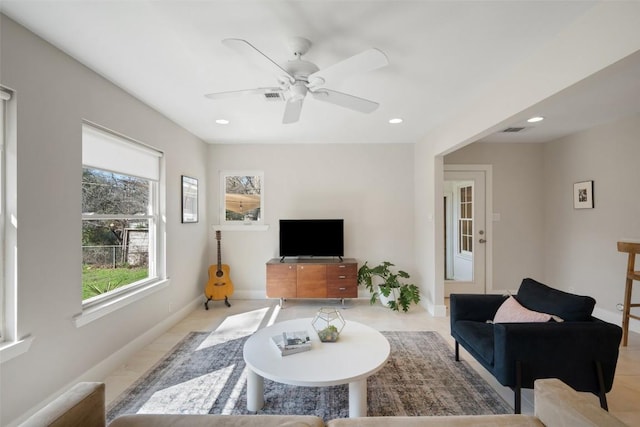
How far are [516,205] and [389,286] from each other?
2.40 m

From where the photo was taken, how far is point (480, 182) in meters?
4.51

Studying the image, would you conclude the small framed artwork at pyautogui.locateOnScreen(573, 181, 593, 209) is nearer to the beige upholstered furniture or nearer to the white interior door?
the white interior door

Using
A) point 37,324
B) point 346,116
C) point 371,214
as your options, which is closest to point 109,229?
point 37,324

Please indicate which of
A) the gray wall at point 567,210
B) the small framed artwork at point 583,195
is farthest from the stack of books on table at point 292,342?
the small framed artwork at point 583,195

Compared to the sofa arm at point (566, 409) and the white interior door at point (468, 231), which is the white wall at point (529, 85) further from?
the sofa arm at point (566, 409)

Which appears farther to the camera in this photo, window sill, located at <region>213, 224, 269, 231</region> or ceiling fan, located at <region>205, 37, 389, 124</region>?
window sill, located at <region>213, 224, 269, 231</region>

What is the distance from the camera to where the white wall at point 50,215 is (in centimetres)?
170

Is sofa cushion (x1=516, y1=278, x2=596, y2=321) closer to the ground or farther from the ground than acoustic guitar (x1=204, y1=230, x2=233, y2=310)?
farther from the ground

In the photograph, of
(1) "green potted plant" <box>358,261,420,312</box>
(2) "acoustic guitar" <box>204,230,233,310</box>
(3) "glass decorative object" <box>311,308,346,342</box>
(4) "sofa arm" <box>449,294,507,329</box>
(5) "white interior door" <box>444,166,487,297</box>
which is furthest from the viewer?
(5) "white interior door" <box>444,166,487,297</box>

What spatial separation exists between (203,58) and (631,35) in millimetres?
2369

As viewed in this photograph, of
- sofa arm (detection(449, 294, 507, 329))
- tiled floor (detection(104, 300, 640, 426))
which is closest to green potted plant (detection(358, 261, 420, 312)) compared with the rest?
tiled floor (detection(104, 300, 640, 426))

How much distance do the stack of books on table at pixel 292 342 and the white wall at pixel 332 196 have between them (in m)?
2.52

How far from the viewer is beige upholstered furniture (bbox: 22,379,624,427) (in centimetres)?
101

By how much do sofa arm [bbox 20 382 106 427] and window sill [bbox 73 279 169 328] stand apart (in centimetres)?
126
